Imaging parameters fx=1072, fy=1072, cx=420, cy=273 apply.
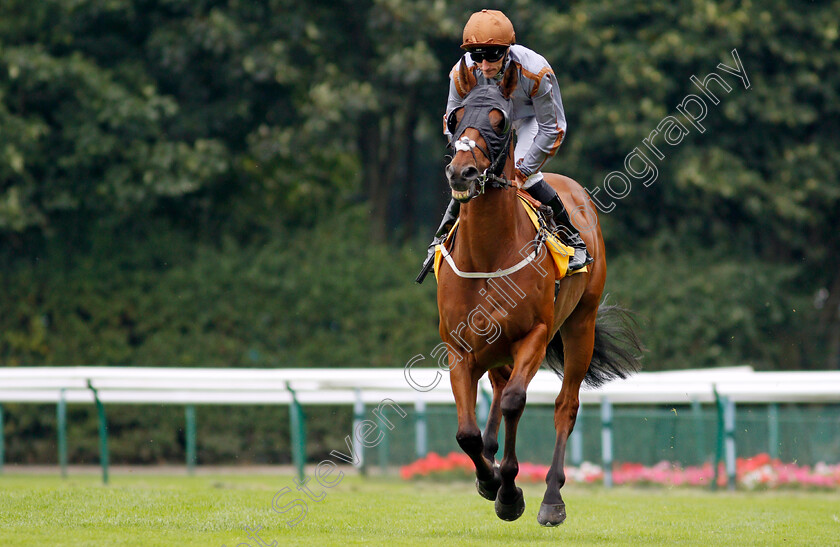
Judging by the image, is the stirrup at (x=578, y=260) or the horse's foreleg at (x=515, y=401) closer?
the horse's foreleg at (x=515, y=401)

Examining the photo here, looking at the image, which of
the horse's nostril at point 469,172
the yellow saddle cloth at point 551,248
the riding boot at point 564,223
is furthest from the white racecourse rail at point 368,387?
the horse's nostril at point 469,172

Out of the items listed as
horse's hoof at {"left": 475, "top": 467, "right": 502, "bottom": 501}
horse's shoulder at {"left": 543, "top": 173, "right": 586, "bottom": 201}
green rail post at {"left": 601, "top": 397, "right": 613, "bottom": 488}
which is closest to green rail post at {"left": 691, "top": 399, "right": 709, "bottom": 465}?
green rail post at {"left": 601, "top": 397, "right": 613, "bottom": 488}

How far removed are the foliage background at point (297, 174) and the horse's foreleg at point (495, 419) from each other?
853 centimetres

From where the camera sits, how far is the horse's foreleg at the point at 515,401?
6328 mm

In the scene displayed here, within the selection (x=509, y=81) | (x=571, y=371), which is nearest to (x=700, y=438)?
(x=571, y=371)

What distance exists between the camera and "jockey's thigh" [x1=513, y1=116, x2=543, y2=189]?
6.94 metres

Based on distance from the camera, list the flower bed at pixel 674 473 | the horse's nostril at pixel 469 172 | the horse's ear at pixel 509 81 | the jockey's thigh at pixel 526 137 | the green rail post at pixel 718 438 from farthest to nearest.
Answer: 1. the green rail post at pixel 718 438
2. the flower bed at pixel 674 473
3. the jockey's thigh at pixel 526 137
4. the horse's ear at pixel 509 81
5. the horse's nostril at pixel 469 172

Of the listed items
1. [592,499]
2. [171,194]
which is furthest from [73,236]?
[592,499]

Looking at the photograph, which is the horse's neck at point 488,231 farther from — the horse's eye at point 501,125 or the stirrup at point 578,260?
the stirrup at point 578,260

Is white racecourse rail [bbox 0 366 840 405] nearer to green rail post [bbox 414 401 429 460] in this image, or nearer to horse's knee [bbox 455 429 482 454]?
green rail post [bbox 414 401 429 460]

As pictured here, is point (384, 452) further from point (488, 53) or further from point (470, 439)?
point (488, 53)

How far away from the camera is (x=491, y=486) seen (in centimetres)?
666

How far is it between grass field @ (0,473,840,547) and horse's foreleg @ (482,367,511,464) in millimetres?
518

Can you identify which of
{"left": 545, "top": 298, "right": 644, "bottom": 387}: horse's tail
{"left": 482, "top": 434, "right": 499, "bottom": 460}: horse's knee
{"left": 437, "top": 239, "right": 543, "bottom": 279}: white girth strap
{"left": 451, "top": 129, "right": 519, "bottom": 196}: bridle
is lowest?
{"left": 482, "top": 434, "right": 499, "bottom": 460}: horse's knee
